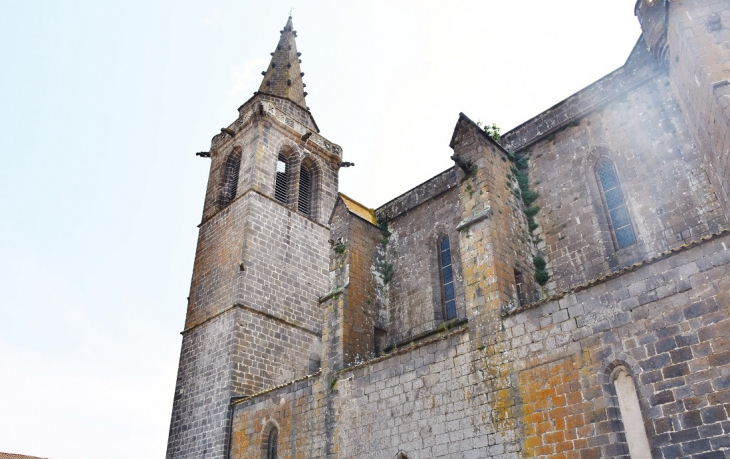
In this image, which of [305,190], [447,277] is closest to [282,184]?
[305,190]

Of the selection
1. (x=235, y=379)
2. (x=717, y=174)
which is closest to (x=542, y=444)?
(x=717, y=174)

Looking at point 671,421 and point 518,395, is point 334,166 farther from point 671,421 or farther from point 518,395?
point 671,421

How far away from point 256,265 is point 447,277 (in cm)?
603

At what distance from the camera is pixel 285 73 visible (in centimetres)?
2158

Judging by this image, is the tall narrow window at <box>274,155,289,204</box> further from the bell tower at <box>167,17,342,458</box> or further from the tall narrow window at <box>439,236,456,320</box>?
the tall narrow window at <box>439,236,456,320</box>

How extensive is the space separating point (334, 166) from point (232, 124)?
391 centimetres

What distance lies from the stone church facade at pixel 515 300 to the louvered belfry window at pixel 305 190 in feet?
4.79

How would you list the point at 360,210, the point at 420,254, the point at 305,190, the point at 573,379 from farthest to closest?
→ the point at 305,190
the point at 360,210
the point at 420,254
the point at 573,379

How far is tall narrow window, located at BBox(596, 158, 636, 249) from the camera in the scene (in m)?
10.1

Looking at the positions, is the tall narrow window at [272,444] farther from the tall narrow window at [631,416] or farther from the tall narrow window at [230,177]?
the tall narrow window at [230,177]

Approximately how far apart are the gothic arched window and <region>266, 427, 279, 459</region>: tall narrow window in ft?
26.5

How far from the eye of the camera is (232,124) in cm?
1975

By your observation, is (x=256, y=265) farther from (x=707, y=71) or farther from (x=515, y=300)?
(x=707, y=71)

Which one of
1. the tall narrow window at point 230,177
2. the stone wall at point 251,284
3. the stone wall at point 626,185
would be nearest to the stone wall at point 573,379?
the stone wall at point 626,185
